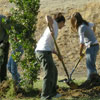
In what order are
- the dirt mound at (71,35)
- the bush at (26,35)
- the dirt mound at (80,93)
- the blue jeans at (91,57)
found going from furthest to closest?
the dirt mound at (71,35), the blue jeans at (91,57), the bush at (26,35), the dirt mound at (80,93)

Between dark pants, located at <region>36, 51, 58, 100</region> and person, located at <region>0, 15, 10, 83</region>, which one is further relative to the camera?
person, located at <region>0, 15, 10, 83</region>

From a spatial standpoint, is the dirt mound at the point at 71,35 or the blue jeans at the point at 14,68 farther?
the dirt mound at the point at 71,35

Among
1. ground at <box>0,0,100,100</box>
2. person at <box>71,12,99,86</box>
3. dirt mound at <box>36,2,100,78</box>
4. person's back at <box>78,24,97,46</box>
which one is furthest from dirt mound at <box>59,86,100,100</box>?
dirt mound at <box>36,2,100,78</box>

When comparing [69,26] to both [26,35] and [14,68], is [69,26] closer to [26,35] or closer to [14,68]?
[14,68]

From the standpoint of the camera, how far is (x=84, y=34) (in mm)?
7801

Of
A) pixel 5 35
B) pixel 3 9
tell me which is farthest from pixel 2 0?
pixel 5 35

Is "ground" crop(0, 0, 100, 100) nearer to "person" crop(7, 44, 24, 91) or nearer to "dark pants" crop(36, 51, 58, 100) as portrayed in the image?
"person" crop(7, 44, 24, 91)

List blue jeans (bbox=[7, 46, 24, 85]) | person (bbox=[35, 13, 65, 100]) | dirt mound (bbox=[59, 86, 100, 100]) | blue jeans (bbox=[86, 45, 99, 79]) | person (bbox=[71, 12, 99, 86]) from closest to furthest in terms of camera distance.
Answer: person (bbox=[35, 13, 65, 100]), dirt mound (bbox=[59, 86, 100, 100]), blue jeans (bbox=[7, 46, 24, 85]), person (bbox=[71, 12, 99, 86]), blue jeans (bbox=[86, 45, 99, 79])

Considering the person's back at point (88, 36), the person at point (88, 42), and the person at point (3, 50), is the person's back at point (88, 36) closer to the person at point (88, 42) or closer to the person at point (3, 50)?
the person at point (88, 42)

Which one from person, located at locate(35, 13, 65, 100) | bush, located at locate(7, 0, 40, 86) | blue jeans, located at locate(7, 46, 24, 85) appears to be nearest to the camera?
person, located at locate(35, 13, 65, 100)

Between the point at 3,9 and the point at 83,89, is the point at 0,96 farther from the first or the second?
the point at 3,9

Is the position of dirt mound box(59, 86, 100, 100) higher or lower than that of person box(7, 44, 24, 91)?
lower

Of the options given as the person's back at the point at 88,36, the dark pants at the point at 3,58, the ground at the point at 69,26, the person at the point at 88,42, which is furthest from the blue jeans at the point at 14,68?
the ground at the point at 69,26

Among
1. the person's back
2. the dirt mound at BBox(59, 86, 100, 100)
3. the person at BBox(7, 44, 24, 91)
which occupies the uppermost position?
the person's back
